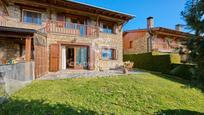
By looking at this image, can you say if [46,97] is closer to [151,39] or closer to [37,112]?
[37,112]

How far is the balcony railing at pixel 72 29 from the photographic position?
16422mm

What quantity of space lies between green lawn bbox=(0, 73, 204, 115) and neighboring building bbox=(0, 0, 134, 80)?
8.95ft

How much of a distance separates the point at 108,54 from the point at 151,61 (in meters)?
5.37

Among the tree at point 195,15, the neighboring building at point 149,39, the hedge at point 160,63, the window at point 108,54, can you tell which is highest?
the neighboring building at point 149,39

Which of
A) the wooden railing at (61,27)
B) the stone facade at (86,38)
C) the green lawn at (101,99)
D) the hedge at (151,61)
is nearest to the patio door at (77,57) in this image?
the stone facade at (86,38)

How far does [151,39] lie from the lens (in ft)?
77.9

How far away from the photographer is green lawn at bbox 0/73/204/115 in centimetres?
735

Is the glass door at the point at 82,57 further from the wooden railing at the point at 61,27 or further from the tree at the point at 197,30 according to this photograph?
the tree at the point at 197,30

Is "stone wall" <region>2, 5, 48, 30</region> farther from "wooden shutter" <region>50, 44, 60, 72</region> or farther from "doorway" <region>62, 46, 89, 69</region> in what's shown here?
"doorway" <region>62, 46, 89, 69</region>

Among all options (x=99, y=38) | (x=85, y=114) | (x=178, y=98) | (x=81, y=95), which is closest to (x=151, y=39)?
(x=99, y=38)

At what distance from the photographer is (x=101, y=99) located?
29.3ft

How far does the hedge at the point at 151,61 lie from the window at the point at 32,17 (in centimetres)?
1269

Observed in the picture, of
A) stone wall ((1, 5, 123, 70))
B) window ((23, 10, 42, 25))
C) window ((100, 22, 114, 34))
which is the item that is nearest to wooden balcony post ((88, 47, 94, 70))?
stone wall ((1, 5, 123, 70))

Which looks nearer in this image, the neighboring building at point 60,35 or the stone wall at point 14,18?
the neighboring building at point 60,35
